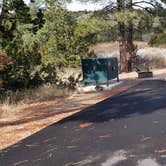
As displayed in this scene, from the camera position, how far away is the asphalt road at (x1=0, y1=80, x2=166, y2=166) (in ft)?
24.6

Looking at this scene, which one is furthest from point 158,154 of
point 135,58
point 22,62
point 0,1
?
point 135,58

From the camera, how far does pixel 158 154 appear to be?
24.7 ft

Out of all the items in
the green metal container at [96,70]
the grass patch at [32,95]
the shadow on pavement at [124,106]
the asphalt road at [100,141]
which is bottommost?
the asphalt road at [100,141]

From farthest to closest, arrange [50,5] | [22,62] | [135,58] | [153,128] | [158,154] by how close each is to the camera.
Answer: [135,58]
[50,5]
[22,62]
[153,128]
[158,154]

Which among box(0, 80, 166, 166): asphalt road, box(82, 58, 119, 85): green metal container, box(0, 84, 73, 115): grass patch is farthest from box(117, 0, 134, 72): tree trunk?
box(0, 80, 166, 166): asphalt road

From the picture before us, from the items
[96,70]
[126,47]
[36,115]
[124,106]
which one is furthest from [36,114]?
[126,47]

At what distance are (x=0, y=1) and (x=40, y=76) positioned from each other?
636 cm

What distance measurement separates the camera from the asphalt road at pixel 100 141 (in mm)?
7492

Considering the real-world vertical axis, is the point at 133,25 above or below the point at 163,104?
above

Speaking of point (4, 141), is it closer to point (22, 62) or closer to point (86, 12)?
point (22, 62)

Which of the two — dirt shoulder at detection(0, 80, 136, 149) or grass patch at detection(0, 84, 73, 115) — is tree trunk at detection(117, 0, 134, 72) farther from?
dirt shoulder at detection(0, 80, 136, 149)

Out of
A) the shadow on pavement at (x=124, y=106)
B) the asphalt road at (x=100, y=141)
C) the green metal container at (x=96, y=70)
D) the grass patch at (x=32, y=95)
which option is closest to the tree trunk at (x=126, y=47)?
the green metal container at (x=96, y=70)

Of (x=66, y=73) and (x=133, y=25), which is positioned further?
(x=133, y=25)

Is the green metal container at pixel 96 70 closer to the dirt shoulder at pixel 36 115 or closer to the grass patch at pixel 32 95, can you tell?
the grass patch at pixel 32 95
